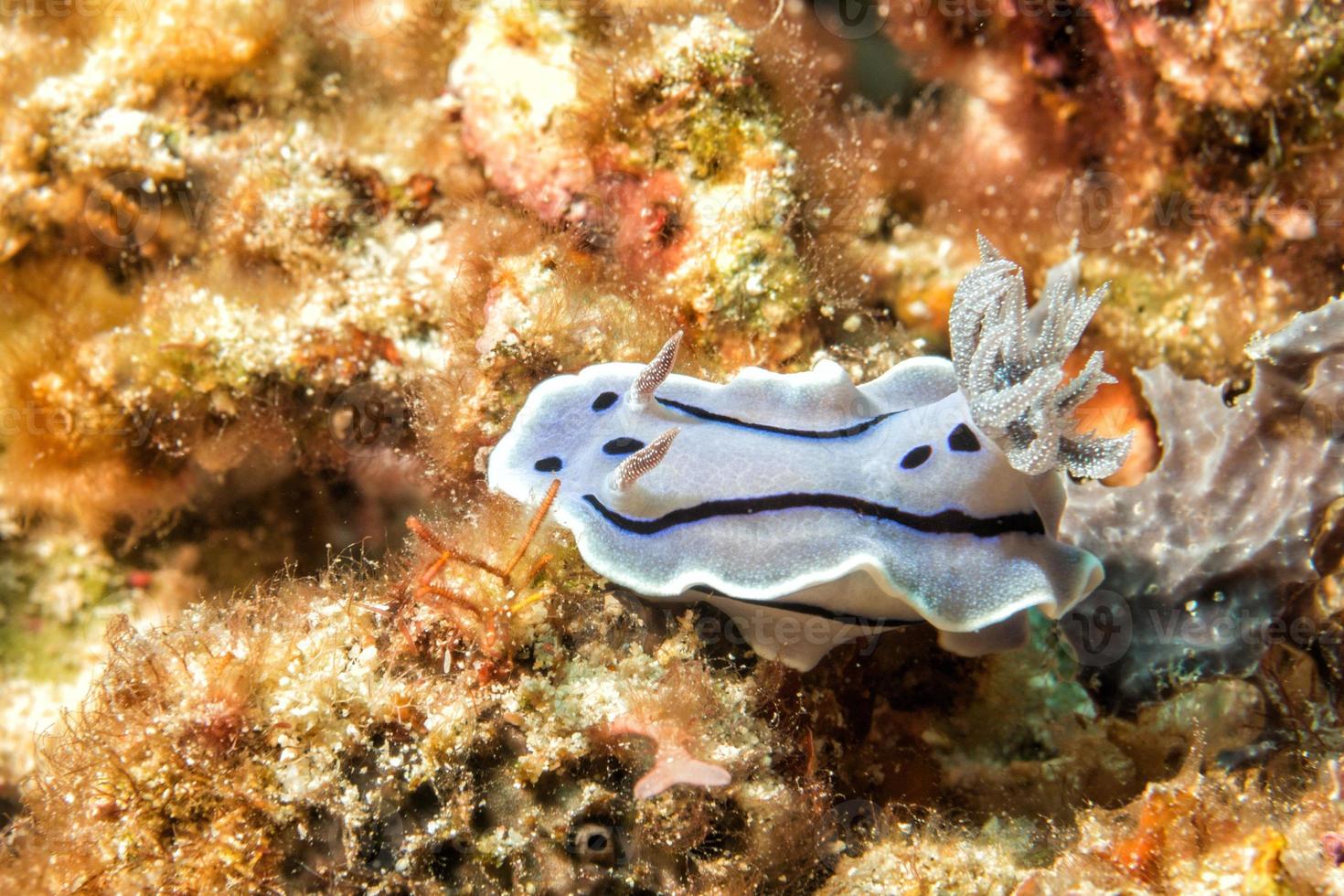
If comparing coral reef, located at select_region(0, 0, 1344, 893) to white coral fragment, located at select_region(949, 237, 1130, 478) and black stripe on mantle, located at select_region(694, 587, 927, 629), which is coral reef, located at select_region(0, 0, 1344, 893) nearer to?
white coral fragment, located at select_region(949, 237, 1130, 478)

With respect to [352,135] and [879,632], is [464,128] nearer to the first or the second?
[352,135]

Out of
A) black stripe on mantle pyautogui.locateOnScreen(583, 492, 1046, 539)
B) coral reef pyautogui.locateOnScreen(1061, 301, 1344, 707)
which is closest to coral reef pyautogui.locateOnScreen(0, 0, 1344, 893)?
coral reef pyautogui.locateOnScreen(1061, 301, 1344, 707)

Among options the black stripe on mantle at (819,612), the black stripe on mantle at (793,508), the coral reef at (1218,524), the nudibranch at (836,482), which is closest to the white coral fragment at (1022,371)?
the nudibranch at (836,482)

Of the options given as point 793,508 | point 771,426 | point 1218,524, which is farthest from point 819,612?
point 1218,524

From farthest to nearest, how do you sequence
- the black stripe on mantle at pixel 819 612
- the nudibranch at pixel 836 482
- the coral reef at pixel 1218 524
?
the coral reef at pixel 1218 524 → the black stripe on mantle at pixel 819 612 → the nudibranch at pixel 836 482

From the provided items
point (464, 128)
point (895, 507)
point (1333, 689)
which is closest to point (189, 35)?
point (464, 128)

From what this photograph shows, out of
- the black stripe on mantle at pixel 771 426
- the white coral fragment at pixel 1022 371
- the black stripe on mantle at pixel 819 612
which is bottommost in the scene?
the black stripe on mantle at pixel 819 612

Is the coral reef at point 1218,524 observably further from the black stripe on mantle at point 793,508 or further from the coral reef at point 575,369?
the black stripe on mantle at point 793,508

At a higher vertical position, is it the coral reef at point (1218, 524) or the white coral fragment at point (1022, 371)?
the white coral fragment at point (1022, 371)
